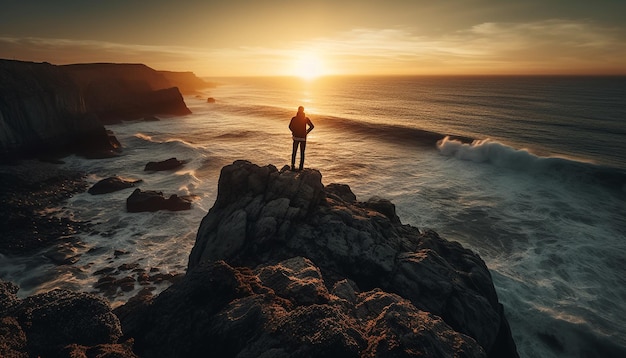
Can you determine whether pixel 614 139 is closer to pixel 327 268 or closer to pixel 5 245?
pixel 327 268

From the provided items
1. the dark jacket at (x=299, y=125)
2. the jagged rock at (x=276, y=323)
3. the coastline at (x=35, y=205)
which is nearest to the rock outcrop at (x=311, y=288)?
the jagged rock at (x=276, y=323)

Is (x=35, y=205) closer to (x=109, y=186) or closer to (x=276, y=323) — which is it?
(x=109, y=186)

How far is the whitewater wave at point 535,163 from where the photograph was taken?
2741 centimetres

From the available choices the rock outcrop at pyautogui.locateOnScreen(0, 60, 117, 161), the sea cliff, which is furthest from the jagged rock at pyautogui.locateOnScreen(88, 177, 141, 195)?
the rock outcrop at pyautogui.locateOnScreen(0, 60, 117, 161)

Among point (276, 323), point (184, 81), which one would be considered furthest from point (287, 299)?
point (184, 81)

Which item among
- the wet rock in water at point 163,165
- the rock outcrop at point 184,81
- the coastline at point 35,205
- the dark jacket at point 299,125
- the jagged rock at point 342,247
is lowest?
the coastline at point 35,205

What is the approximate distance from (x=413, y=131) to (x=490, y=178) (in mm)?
20326

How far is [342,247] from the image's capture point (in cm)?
1023

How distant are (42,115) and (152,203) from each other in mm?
22030

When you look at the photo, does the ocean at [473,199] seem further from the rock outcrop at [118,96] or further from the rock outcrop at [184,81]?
the rock outcrop at [184,81]

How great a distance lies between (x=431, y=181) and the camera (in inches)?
1102

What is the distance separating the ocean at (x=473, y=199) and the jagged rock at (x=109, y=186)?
121 cm

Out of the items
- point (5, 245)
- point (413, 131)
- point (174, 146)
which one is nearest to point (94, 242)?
point (5, 245)

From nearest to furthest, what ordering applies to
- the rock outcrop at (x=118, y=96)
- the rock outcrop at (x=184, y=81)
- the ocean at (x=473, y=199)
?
the ocean at (x=473, y=199)
the rock outcrop at (x=118, y=96)
the rock outcrop at (x=184, y=81)
